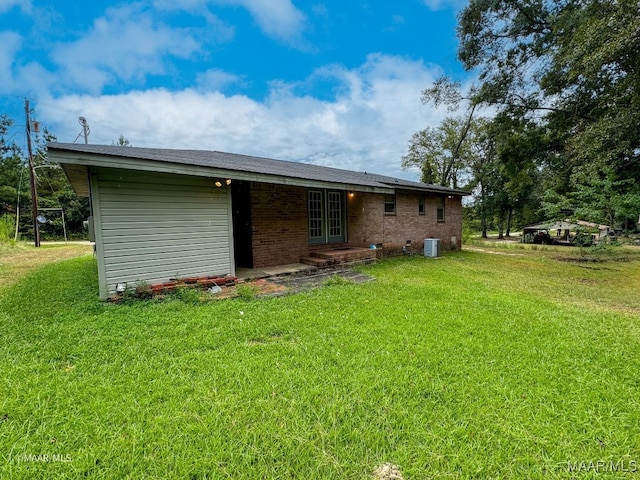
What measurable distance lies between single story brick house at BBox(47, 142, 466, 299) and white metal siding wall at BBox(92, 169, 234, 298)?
0.02 meters

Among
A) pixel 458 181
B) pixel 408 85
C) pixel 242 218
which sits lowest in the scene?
pixel 242 218

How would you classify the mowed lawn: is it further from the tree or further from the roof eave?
the tree

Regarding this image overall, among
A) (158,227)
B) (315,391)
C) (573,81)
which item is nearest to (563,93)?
(573,81)

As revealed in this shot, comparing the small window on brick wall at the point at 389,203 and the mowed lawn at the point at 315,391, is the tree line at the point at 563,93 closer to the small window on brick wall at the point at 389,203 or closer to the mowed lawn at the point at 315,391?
the small window on brick wall at the point at 389,203

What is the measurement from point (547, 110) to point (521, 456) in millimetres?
16022

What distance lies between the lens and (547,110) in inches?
499

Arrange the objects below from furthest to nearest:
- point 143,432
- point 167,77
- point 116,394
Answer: point 167,77, point 116,394, point 143,432

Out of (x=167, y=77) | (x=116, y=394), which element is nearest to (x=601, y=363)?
(x=116, y=394)

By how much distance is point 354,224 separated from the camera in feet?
32.3

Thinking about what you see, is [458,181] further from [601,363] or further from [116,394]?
[116,394]

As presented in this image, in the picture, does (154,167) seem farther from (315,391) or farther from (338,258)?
(338,258)

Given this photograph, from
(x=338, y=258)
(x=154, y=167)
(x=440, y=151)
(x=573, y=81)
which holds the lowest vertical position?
(x=338, y=258)

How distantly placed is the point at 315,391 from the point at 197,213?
14.9 ft

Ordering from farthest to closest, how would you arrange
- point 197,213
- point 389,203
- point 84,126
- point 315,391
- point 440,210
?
point 84,126
point 440,210
point 389,203
point 197,213
point 315,391
